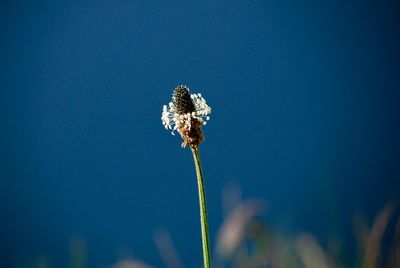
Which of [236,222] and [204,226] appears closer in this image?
[204,226]

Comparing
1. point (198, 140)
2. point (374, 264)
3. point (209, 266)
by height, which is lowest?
point (374, 264)

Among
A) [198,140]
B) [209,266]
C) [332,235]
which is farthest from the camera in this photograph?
[332,235]

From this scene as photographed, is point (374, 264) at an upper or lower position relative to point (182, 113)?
lower

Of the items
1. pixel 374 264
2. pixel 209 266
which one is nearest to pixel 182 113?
pixel 209 266

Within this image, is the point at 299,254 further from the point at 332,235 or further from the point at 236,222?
the point at 236,222

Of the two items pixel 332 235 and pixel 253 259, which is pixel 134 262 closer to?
pixel 253 259

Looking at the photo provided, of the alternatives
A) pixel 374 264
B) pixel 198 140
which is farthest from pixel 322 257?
pixel 198 140

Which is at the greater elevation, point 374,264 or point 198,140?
point 198,140

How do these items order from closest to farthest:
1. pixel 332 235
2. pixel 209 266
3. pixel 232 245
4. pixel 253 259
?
1. pixel 209 266
2. pixel 232 245
3. pixel 253 259
4. pixel 332 235

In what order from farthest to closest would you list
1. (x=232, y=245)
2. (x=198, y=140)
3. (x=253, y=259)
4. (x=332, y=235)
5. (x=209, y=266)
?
1. (x=332, y=235)
2. (x=253, y=259)
3. (x=232, y=245)
4. (x=198, y=140)
5. (x=209, y=266)
